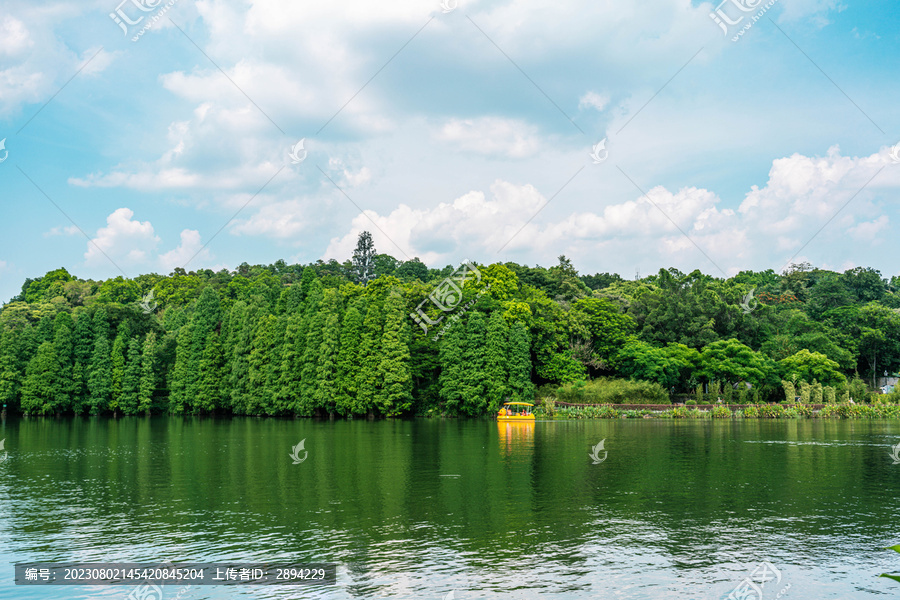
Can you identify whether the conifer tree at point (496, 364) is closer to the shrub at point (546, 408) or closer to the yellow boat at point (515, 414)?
the yellow boat at point (515, 414)

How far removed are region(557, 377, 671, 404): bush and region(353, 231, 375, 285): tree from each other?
1925 inches

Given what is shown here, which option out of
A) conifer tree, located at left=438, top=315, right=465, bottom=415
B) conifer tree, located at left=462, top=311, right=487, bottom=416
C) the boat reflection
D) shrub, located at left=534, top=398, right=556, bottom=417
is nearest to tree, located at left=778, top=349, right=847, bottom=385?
shrub, located at left=534, top=398, right=556, bottom=417

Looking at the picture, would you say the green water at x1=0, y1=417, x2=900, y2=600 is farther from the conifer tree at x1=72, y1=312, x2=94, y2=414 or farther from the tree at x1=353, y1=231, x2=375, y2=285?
the tree at x1=353, y1=231, x2=375, y2=285

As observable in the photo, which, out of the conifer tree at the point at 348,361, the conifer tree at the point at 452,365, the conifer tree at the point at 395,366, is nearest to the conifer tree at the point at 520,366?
the conifer tree at the point at 452,365

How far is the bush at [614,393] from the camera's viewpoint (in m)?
58.7

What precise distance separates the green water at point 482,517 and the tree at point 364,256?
70604 mm

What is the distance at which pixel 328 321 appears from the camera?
6325 cm

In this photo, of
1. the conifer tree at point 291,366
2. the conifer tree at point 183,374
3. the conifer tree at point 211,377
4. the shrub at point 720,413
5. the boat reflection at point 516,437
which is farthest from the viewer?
the conifer tree at point 183,374

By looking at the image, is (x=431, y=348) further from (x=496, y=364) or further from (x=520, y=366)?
(x=520, y=366)

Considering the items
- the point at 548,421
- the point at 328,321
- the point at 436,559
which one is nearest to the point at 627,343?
the point at 548,421

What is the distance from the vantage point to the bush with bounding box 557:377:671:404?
58.7m

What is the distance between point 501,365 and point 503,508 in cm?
3974

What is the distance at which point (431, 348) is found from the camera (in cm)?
6356

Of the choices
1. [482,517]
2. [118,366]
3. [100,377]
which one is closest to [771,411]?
[482,517]
